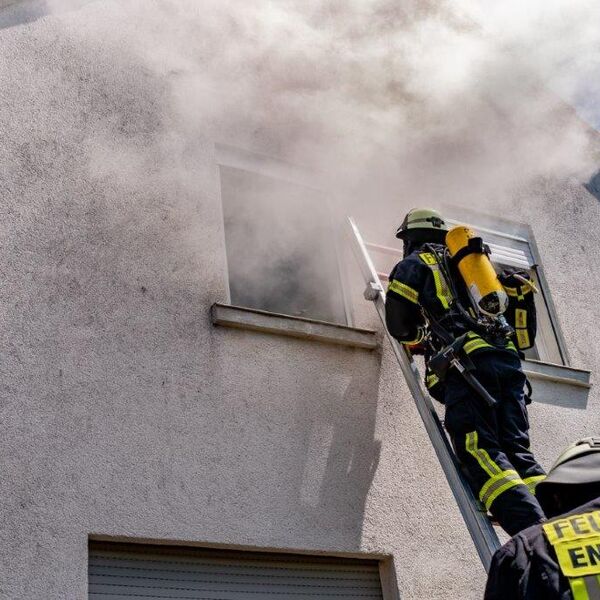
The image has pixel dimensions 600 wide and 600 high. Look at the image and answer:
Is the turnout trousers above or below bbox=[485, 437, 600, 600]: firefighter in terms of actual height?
above

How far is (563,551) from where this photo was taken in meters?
3.11

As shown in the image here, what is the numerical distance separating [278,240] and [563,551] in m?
4.14

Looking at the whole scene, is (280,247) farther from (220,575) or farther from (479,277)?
(220,575)

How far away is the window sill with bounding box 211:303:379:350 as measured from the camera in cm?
605

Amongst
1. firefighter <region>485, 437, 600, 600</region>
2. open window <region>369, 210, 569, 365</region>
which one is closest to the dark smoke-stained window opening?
open window <region>369, 210, 569, 365</region>

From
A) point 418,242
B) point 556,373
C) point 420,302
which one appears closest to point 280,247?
point 418,242

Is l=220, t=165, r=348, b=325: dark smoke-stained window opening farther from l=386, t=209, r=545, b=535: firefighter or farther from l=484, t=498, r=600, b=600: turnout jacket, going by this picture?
l=484, t=498, r=600, b=600: turnout jacket

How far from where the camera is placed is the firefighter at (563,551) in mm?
3047

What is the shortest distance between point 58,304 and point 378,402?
193cm

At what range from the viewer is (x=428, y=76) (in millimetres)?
8227

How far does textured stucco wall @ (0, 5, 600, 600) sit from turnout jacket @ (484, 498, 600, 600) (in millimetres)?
2371

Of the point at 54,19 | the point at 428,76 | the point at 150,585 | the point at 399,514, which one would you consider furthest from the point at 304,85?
the point at 150,585

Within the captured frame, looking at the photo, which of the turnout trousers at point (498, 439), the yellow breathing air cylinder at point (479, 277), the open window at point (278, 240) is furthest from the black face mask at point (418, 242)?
the turnout trousers at point (498, 439)

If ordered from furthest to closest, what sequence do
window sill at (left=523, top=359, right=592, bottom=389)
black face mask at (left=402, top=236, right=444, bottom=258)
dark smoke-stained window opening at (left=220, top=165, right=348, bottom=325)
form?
window sill at (left=523, top=359, right=592, bottom=389), dark smoke-stained window opening at (left=220, top=165, right=348, bottom=325), black face mask at (left=402, top=236, right=444, bottom=258)
